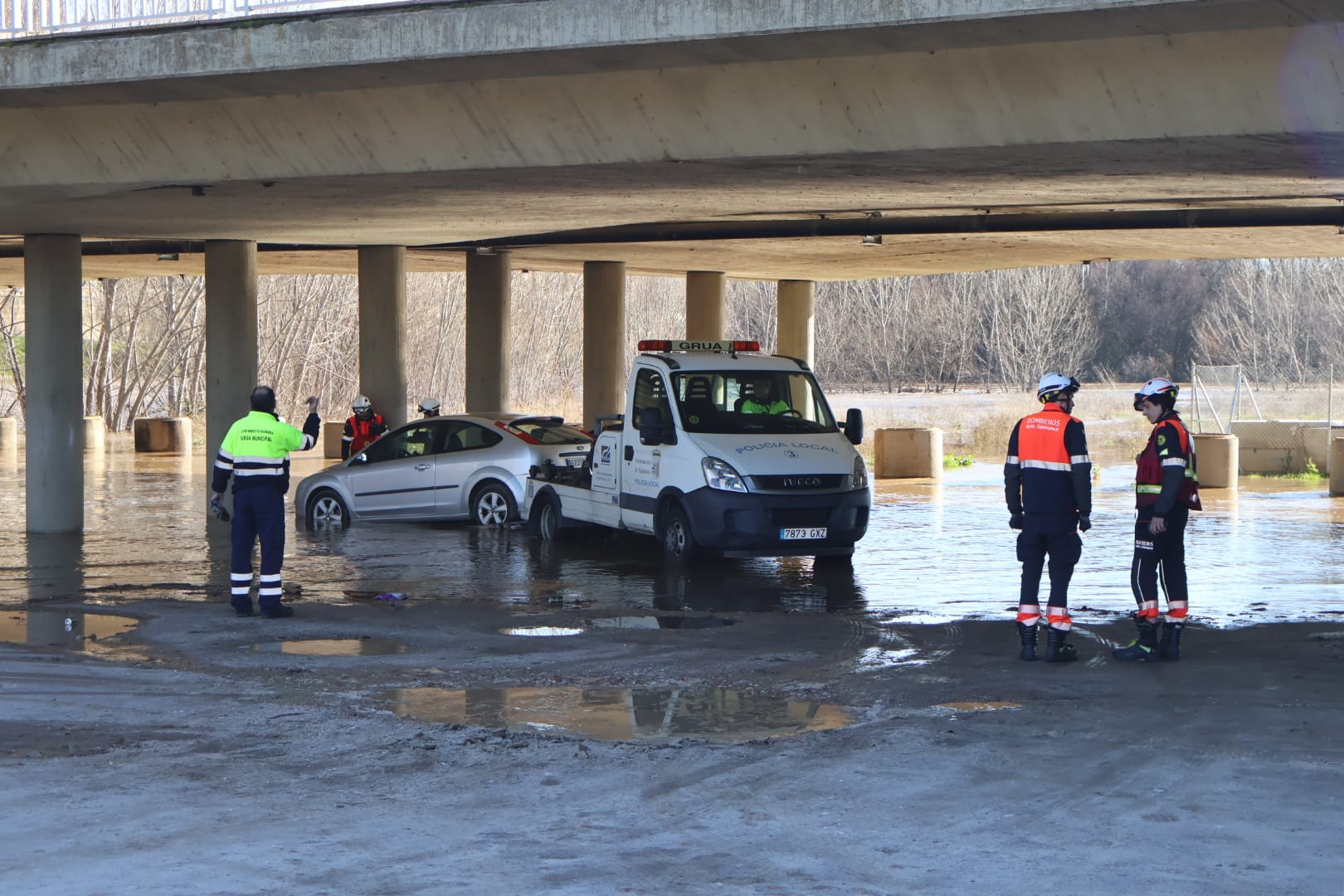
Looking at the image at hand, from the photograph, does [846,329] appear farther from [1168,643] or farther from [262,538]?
[1168,643]

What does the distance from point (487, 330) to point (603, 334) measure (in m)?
3.44

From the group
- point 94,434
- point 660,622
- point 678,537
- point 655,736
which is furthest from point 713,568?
point 94,434

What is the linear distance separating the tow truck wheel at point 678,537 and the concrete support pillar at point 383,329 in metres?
12.7

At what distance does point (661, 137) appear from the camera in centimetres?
1299

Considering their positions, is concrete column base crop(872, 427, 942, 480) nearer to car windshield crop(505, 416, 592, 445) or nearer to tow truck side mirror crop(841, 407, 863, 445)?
car windshield crop(505, 416, 592, 445)

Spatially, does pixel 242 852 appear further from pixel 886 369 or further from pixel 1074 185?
pixel 886 369

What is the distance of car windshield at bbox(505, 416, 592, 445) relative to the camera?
1934cm

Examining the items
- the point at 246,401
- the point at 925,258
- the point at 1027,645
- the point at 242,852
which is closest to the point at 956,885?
the point at 242,852

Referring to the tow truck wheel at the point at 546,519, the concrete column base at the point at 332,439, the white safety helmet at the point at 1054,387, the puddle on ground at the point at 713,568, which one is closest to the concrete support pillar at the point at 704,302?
the concrete column base at the point at 332,439

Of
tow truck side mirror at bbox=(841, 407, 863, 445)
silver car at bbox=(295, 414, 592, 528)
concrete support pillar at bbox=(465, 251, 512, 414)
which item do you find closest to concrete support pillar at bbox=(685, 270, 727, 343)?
concrete support pillar at bbox=(465, 251, 512, 414)

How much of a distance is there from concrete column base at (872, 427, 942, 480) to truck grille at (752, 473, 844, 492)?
42.8 ft

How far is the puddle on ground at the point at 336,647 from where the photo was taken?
430 inches

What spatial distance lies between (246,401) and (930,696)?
14713 millimetres

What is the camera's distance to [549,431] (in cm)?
1964
